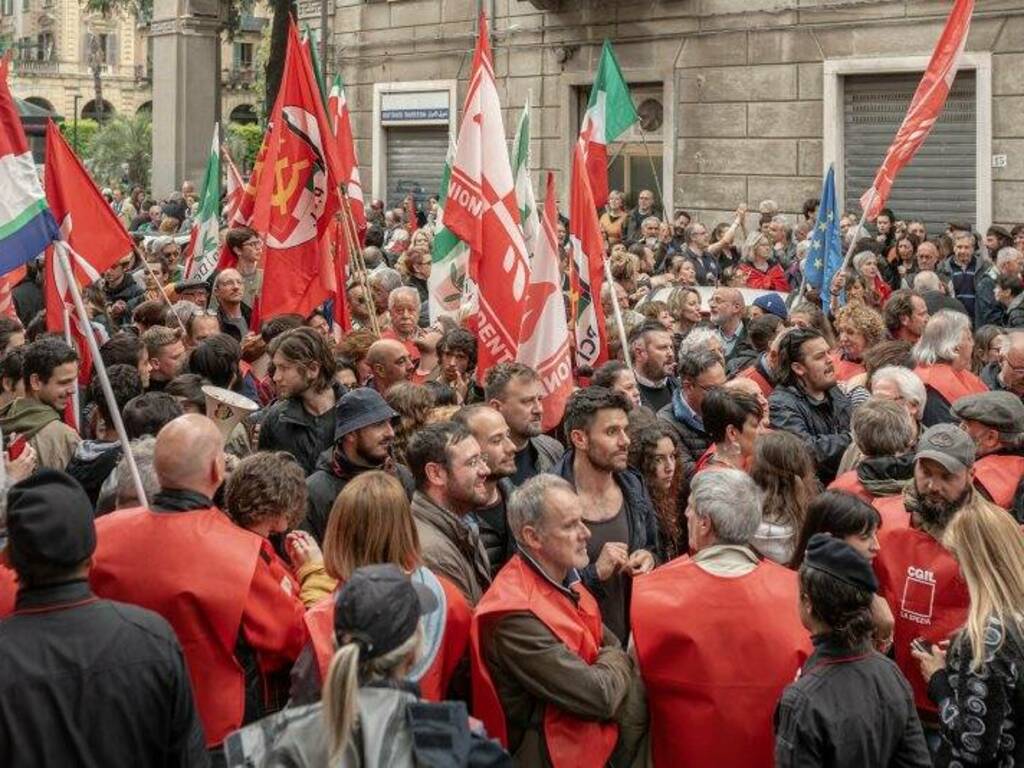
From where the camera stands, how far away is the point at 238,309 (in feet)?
33.8

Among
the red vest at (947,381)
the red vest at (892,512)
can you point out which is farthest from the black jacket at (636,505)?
the red vest at (947,381)

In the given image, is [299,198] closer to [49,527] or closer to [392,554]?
[392,554]

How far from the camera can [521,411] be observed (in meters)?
6.79

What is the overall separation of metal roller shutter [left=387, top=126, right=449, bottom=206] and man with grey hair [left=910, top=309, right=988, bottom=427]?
17519mm

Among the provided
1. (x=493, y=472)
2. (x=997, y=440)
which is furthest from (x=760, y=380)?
(x=493, y=472)

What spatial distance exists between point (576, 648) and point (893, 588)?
126 cm

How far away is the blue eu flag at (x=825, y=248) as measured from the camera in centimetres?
1209

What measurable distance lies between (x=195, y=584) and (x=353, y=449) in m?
1.49

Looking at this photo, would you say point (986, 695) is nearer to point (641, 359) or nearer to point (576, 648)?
point (576, 648)

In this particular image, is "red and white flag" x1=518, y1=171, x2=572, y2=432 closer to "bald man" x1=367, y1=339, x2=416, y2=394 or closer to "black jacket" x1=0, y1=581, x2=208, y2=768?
"bald man" x1=367, y1=339, x2=416, y2=394

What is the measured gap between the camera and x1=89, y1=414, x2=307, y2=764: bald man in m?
4.49

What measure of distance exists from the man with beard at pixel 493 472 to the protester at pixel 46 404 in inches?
70.8

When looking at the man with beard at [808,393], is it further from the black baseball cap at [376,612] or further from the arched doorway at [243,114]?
the arched doorway at [243,114]

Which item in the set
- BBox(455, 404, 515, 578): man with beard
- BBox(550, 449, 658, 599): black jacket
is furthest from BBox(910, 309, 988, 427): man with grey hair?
BBox(455, 404, 515, 578): man with beard
